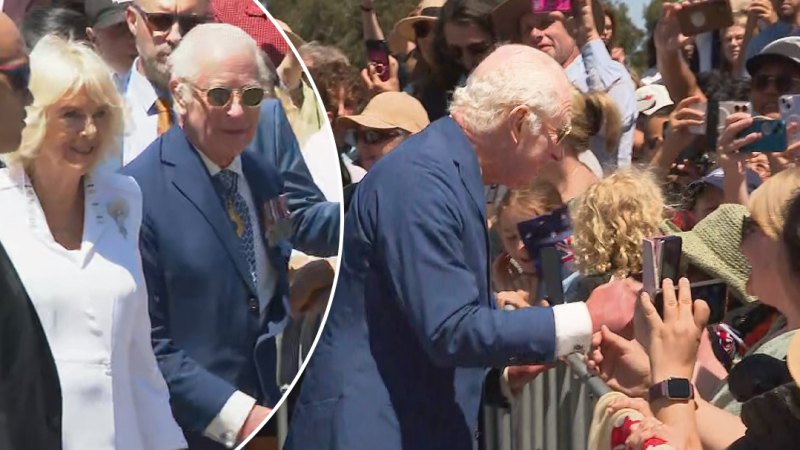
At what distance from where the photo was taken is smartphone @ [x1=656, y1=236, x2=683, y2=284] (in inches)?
136

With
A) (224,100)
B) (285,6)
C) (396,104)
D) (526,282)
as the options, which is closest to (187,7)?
(224,100)

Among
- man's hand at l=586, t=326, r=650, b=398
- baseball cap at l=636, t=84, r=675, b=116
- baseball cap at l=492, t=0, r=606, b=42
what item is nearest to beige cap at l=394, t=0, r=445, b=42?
baseball cap at l=636, t=84, r=675, b=116

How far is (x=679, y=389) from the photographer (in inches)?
124

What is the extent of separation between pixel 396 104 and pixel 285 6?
11.3m

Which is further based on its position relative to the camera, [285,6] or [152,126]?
[285,6]

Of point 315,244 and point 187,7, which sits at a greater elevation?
point 187,7

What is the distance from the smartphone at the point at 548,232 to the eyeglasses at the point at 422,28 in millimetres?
2810

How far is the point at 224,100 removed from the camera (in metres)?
3.89

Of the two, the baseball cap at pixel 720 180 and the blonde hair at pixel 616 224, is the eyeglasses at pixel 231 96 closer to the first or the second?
the blonde hair at pixel 616 224

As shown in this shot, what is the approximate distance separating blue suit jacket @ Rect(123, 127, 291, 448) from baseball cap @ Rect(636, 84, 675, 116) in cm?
363

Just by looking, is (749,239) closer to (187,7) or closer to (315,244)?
(315,244)

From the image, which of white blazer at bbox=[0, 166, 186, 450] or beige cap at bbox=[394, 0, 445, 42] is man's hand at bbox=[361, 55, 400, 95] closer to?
beige cap at bbox=[394, 0, 445, 42]

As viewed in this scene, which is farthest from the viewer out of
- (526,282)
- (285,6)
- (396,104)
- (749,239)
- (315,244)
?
(285,6)

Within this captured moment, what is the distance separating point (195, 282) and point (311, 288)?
351 millimetres
